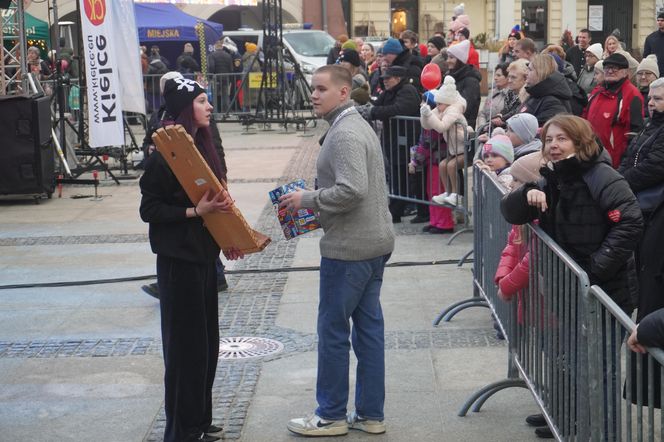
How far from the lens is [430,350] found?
6996 millimetres

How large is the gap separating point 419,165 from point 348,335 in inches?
Result: 237

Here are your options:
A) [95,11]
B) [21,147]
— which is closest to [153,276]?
[21,147]

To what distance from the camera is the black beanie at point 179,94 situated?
5246mm

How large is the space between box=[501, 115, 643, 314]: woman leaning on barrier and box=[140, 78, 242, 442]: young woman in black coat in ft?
4.91

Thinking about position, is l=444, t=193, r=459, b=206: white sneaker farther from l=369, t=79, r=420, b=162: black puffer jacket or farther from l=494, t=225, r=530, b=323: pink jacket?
l=494, t=225, r=530, b=323: pink jacket

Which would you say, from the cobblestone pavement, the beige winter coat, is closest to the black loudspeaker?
the cobblestone pavement

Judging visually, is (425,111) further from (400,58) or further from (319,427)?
(319,427)

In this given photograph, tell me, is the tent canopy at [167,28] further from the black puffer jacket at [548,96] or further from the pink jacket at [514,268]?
the pink jacket at [514,268]

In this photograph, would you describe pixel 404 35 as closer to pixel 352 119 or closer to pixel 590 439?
Answer: pixel 352 119

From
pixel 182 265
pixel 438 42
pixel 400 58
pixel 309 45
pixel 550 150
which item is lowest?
pixel 182 265

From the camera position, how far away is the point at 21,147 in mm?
13828

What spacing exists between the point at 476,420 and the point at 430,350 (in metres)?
1.30

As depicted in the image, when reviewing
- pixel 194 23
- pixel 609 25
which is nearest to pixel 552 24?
pixel 609 25

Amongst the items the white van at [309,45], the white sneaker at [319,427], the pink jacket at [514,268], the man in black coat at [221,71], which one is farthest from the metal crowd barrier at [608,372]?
the white van at [309,45]
